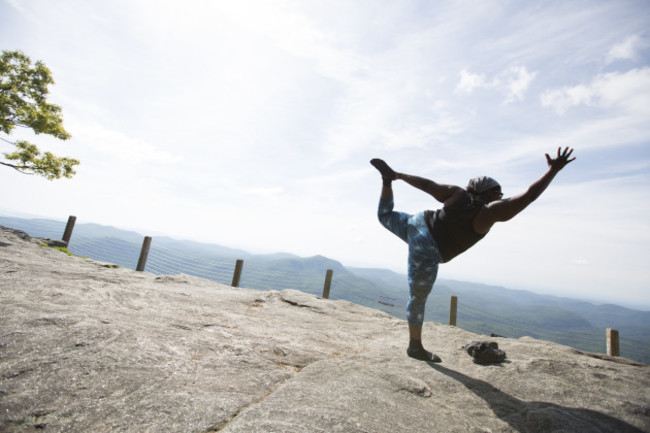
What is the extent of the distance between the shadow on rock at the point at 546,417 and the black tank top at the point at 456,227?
1.56 meters

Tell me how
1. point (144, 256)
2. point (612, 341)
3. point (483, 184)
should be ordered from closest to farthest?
1. point (483, 184)
2. point (612, 341)
3. point (144, 256)

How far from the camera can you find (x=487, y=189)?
362 cm

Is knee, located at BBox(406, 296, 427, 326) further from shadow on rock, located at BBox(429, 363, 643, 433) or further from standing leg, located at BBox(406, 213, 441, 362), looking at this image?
shadow on rock, located at BBox(429, 363, 643, 433)

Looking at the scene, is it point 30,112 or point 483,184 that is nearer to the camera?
point 483,184

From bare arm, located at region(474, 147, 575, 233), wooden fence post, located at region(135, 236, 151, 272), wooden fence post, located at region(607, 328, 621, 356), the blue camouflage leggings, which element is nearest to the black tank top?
the blue camouflage leggings

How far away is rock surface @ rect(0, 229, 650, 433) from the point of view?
6.33 ft

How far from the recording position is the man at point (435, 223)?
3.42m

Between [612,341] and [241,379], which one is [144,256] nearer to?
[241,379]

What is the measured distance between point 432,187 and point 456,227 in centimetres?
65

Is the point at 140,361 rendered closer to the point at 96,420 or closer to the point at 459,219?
the point at 96,420

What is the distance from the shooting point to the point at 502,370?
367cm

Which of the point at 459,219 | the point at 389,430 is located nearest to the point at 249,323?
the point at 389,430

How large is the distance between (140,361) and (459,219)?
3.68 m

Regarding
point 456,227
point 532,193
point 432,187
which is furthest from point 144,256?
point 532,193
